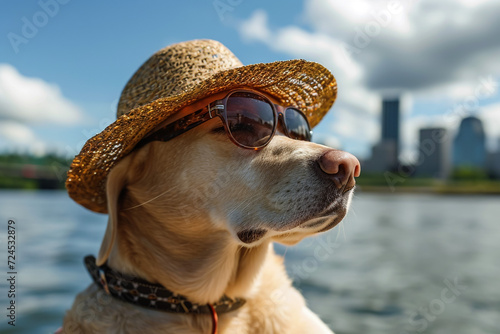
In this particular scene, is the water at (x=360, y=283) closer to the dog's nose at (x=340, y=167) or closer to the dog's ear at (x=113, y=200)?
the dog's nose at (x=340, y=167)

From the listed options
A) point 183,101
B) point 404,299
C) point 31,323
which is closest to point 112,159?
point 183,101

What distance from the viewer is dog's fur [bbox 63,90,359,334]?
1.99m

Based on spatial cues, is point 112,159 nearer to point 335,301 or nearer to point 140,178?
point 140,178

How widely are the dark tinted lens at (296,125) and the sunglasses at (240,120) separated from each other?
128mm

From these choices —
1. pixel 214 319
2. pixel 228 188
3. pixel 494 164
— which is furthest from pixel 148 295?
pixel 494 164

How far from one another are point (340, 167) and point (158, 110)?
0.85 metres

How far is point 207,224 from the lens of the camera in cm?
216

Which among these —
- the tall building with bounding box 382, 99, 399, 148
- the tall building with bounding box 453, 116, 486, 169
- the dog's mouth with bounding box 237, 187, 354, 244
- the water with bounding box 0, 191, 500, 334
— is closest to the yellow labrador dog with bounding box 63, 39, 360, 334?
the dog's mouth with bounding box 237, 187, 354, 244

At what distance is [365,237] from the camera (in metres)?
17.6

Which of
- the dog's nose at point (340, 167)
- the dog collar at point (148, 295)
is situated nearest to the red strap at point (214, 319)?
the dog collar at point (148, 295)

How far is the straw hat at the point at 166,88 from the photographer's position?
201 centimetres

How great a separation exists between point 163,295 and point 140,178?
598mm

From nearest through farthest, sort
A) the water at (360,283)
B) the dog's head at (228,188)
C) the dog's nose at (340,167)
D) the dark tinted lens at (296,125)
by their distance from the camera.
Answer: the dog's nose at (340,167) → the dog's head at (228,188) → the dark tinted lens at (296,125) → the water at (360,283)

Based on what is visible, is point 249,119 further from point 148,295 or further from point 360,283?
point 360,283
